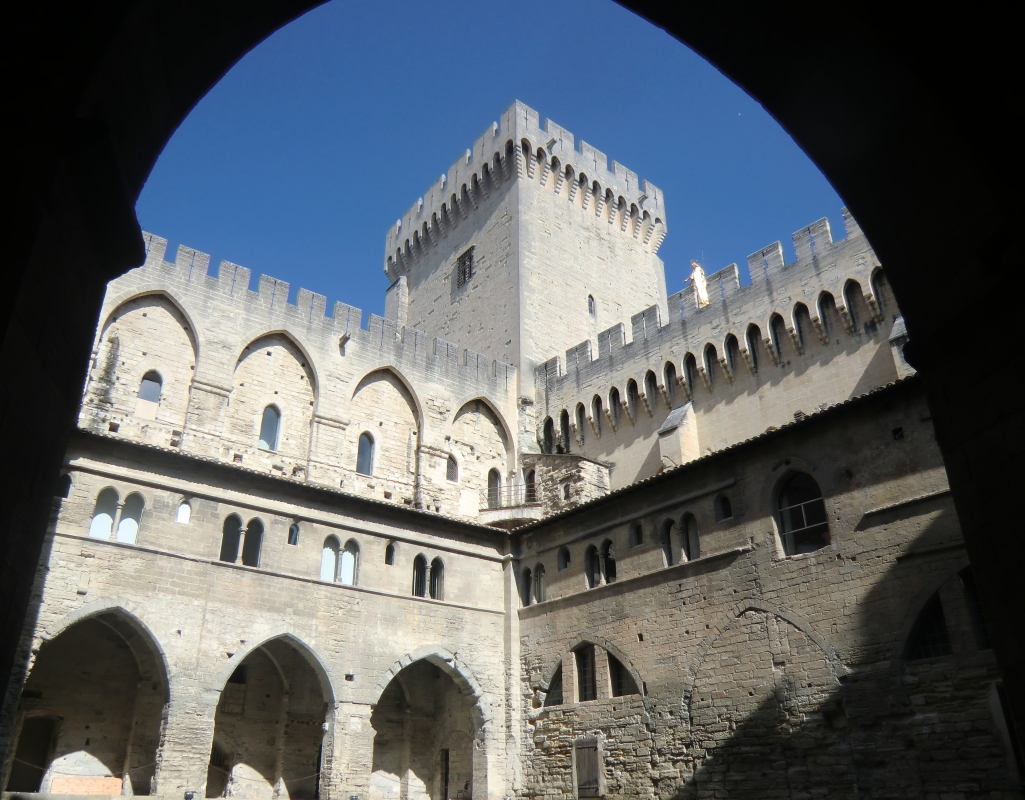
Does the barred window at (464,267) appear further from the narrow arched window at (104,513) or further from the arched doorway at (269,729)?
the narrow arched window at (104,513)

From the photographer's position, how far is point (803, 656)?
14.6m

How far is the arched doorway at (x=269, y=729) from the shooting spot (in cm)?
1856

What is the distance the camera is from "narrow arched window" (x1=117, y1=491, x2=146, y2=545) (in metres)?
16.5

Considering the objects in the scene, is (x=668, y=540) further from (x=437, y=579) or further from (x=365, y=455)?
(x=365, y=455)

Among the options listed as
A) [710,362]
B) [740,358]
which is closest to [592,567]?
[710,362]

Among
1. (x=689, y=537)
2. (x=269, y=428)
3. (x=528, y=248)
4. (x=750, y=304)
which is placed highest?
(x=528, y=248)

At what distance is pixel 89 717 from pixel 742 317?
1679 cm

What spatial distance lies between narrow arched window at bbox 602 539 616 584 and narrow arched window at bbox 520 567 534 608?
94.5 inches

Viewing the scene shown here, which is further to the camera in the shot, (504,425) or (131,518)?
(504,425)

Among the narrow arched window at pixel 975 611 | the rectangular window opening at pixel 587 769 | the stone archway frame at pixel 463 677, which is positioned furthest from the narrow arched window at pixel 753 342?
the stone archway frame at pixel 463 677

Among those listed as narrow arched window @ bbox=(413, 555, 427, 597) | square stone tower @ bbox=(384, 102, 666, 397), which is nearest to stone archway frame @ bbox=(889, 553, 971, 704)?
narrow arched window @ bbox=(413, 555, 427, 597)

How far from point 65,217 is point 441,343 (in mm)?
21180

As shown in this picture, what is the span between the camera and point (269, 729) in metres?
19.3

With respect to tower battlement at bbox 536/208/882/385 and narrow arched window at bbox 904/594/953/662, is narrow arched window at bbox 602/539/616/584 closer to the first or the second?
tower battlement at bbox 536/208/882/385
